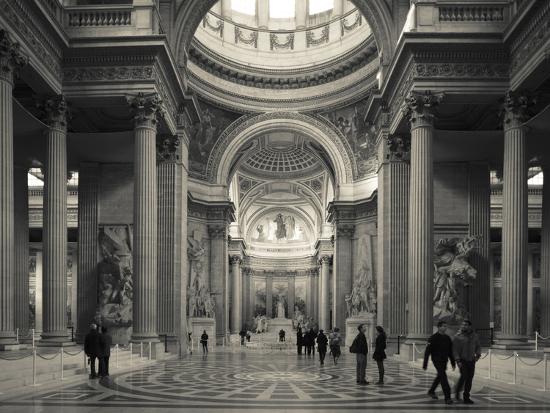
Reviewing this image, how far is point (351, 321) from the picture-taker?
3812cm

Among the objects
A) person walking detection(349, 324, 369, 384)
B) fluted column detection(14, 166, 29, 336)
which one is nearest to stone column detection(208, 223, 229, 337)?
fluted column detection(14, 166, 29, 336)

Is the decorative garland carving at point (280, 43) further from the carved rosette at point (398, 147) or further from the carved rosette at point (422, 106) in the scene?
the carved rosette at point (422, 106)

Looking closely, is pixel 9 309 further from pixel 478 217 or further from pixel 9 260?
pixel 478 217

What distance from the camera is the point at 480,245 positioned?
24.0 metres

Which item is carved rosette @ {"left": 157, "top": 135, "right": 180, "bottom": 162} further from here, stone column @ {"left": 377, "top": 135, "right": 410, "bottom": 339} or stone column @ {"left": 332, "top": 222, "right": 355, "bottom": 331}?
stone column @ {"left": 332, "top": 222, "right": 355, "bottom": 331}

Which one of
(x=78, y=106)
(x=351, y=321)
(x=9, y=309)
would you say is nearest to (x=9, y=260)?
(x=9, y=309)

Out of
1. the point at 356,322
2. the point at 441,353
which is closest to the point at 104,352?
the point at 441,353

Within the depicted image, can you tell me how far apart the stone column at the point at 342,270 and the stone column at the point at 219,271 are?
7.71 metres

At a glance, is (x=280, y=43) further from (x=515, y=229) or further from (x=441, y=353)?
(x=441, y=353)

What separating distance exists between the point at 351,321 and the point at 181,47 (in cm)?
1995

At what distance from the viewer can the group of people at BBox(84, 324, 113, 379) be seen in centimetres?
1528

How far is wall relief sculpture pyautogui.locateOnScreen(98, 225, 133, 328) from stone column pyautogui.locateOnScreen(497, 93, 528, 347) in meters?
12.7

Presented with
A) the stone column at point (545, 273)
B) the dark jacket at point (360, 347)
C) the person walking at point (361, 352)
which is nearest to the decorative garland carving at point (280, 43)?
the stone column at point (545, 273)

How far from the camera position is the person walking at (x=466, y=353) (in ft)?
38.7
